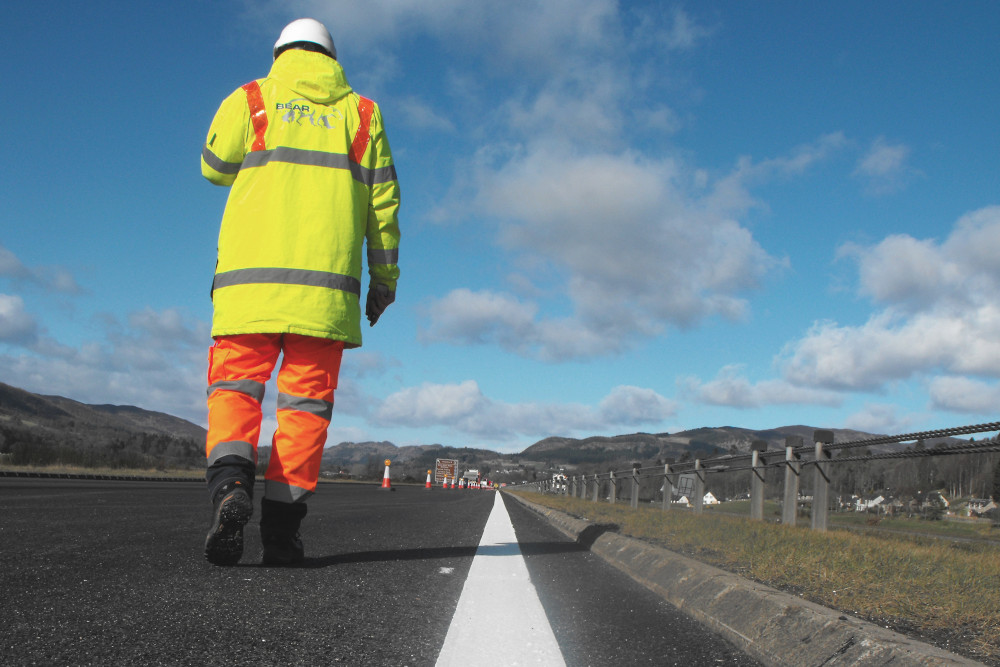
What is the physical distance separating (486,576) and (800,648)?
172 cm

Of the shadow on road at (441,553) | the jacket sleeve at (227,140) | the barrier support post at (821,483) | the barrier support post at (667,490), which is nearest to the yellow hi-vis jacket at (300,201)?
the jacket sleeve at (227,140)

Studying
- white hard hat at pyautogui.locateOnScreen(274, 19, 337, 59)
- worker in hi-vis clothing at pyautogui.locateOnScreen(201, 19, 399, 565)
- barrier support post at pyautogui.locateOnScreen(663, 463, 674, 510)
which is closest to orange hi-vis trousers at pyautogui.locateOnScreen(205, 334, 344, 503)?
worker in hi-vis clothing at pyautogui.locateOnScreen(201, 19, 399, 565)

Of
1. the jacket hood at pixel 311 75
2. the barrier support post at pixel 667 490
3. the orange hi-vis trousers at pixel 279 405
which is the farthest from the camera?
the barrier support post at pixel 667 490

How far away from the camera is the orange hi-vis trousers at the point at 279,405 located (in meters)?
3.17

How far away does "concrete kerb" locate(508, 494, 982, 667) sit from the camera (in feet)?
5.72

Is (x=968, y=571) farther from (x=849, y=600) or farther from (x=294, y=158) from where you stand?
(x=294, y=158)

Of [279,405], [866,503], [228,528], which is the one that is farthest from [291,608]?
[866,503]

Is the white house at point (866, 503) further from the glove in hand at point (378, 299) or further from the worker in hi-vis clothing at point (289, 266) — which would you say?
the worker in hi-vis clothing at point (289, 266)

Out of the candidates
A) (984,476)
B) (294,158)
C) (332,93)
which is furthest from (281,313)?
(984,476)

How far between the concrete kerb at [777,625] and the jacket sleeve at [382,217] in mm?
1992

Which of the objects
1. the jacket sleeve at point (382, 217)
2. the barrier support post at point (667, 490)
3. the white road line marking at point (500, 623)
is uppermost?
the jacket sleeve at point (382, 217)

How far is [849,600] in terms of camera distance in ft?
8.24

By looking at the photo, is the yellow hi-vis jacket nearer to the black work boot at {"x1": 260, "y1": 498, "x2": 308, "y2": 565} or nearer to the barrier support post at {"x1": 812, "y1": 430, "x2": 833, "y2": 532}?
the black work boot at {"x1": 260, "y1": 498, "x2": 308, "y2": 565}

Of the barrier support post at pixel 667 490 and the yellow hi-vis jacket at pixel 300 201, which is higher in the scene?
the yellow hi-vis jacket at pixel 300 201
